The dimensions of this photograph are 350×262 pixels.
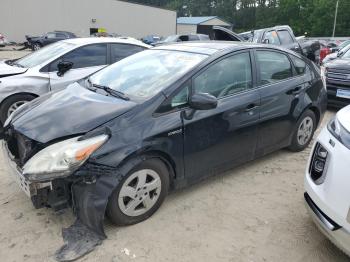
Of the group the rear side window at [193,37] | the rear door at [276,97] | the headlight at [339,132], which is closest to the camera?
the headlight at [339,132]

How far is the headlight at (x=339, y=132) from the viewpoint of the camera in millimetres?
2562

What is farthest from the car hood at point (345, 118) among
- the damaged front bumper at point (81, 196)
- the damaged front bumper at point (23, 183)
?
the damaged front bumper at point (23, 183)

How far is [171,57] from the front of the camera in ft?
12.6

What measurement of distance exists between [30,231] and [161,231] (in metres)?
1.13

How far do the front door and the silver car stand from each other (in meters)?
3.07

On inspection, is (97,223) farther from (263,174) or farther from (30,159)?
(263,174)

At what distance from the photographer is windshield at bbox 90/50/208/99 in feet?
11.2

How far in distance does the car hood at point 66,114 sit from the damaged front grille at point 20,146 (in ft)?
0.17

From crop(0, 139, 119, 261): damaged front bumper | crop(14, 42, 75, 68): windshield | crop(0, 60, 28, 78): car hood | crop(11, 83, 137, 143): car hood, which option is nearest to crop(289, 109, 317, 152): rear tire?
crop(11, 83, 137, 143): car hood

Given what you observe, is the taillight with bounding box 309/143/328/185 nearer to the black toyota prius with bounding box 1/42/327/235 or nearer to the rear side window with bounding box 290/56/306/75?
the black toyota prius with bounding box 1/42/327/235

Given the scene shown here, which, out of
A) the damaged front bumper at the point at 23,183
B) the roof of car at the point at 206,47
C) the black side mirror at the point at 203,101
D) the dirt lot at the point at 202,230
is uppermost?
the roof of car at the point at 206,47

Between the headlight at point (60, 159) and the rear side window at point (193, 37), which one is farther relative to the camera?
the rear side window at point (193, 37)

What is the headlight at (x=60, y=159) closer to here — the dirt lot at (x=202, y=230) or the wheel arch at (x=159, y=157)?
the wheel arch at (x=159, y=157)

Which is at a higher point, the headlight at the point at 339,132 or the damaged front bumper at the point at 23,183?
the headlight at the point at 339,132
